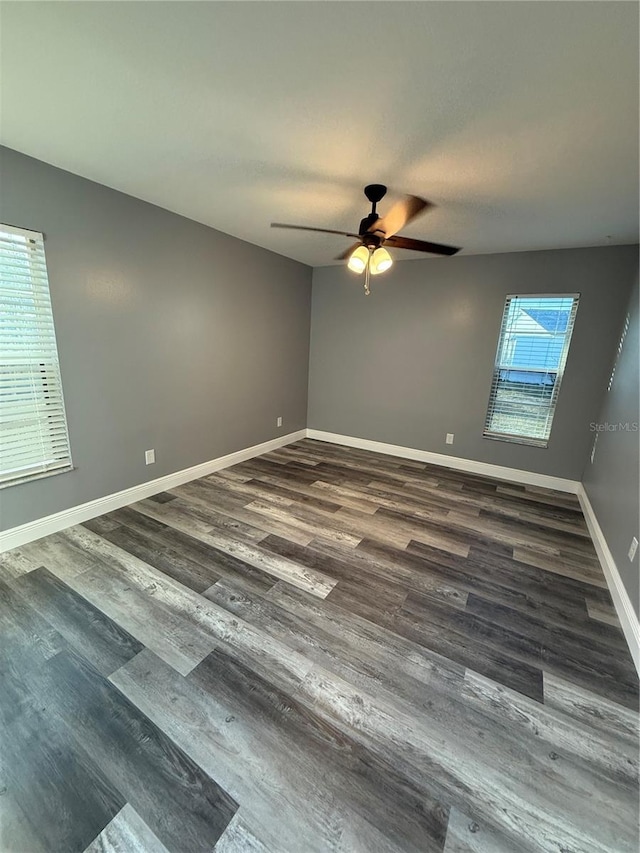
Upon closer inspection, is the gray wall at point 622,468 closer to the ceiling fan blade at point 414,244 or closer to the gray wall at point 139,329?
the ceiling fan blade at point 414,244

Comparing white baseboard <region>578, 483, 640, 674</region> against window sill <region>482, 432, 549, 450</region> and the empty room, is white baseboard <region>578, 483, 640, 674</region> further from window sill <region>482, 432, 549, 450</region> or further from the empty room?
window sill <region>482, 432, 549, 450</region>

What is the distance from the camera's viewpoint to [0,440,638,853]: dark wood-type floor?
104cm

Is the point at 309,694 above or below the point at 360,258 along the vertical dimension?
below

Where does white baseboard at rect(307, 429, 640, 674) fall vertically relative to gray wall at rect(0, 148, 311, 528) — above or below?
below

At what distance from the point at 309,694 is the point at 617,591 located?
1.93 metres

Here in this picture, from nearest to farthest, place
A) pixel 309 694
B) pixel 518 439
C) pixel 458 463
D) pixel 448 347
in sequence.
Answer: pixel 309 694 < pixel 518 439 < pixel 448 347 < pixel 458 463

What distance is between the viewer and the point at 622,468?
231cm

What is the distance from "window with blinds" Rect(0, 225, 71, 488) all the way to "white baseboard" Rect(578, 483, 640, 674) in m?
3.63

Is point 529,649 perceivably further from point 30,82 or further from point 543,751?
point 30,82

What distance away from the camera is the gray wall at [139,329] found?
2.24 meters

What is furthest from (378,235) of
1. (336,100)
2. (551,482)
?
(551,482)

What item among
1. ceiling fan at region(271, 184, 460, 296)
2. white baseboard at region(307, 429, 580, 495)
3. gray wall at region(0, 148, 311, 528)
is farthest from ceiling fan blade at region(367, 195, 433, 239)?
white baseboard at region(307, 429, 580, 495)

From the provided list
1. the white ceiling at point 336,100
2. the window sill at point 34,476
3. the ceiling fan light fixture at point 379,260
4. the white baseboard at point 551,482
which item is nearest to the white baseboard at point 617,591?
the white baseboard at point 551,482

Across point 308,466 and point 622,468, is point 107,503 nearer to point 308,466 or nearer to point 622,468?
point 308,466
